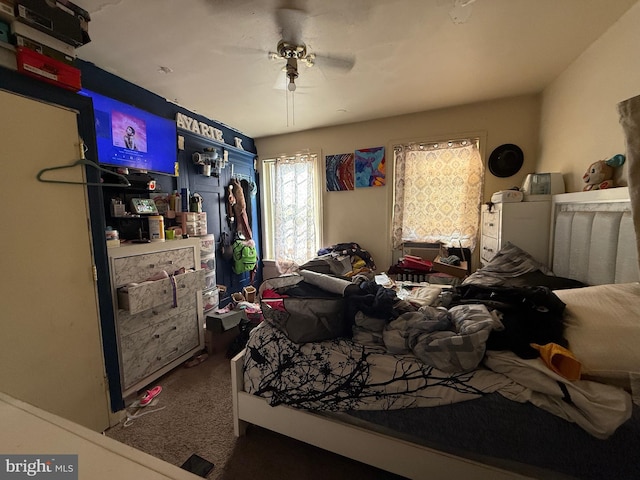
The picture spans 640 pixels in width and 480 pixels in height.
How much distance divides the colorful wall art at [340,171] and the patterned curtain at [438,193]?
0.63m

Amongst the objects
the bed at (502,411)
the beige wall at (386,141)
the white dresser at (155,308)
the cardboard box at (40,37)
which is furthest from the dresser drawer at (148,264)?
the beige wall at (386,141)

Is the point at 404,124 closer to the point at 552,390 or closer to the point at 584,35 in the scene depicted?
the point at 584,35

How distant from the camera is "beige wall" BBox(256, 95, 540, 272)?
9.09 feet

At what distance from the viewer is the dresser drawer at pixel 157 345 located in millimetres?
1749

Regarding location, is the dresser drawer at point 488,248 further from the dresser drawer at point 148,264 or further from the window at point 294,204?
the dresser drawer at point 148,264

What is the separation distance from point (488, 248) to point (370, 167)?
1724mm

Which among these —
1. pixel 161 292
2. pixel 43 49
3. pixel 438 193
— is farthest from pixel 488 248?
pixel 43 49

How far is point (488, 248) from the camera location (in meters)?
2.59

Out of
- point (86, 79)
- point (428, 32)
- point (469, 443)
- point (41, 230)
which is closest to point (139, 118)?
point (86, 79)

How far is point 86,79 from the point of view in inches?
76.2

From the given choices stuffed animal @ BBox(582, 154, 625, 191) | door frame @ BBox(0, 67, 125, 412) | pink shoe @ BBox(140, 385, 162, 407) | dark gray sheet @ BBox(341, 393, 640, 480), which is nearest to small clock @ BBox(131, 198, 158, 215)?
door frame @ BBox(0, 67, 125, 412)

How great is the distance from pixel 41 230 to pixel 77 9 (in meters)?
1.11

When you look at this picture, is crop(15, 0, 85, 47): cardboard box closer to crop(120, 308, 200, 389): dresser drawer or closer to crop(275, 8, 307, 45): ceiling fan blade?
crop(275, 8, 307, 45): ceiling fan blade

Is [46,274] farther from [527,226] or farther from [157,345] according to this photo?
[527,226]
